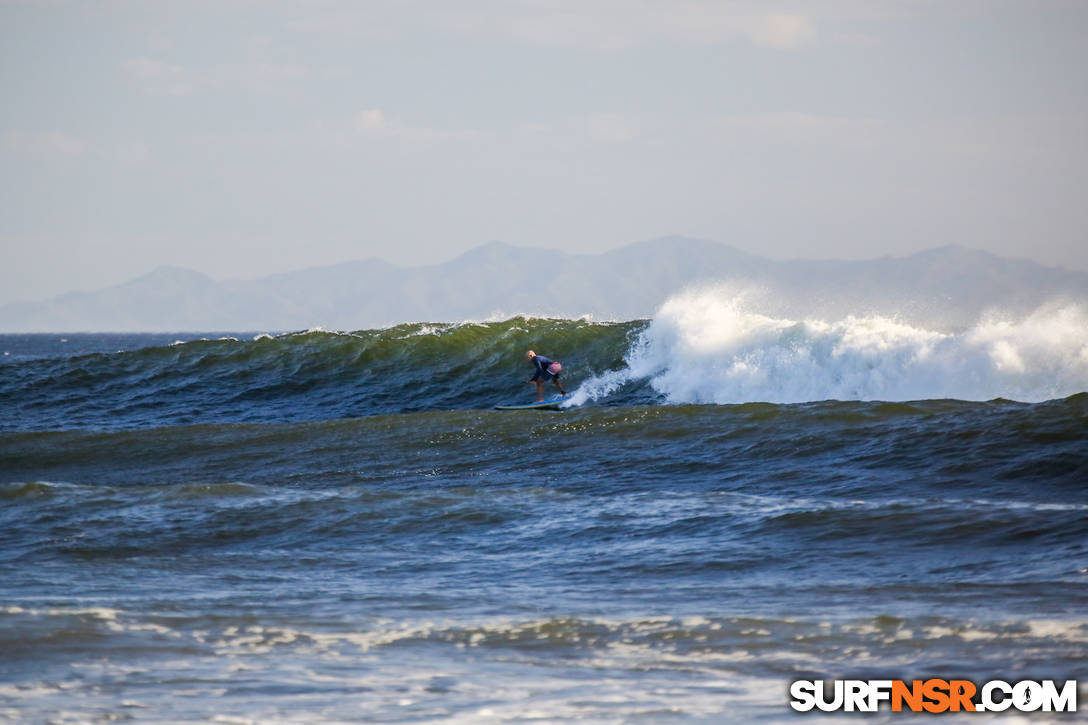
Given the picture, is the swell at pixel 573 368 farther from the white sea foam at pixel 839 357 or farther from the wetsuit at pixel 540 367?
the wetsuit at pixel 540 367

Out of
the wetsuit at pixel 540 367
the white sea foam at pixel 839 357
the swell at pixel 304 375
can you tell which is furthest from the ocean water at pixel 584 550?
the swell at pixel 304 375

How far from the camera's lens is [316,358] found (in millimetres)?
31250

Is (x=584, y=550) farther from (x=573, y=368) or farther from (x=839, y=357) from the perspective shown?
(x=573, y=368)

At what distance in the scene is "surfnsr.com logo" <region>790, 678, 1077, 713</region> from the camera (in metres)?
5.34

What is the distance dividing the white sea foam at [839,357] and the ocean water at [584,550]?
7cm

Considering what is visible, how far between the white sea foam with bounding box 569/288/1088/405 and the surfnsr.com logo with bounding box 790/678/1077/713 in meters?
13.8

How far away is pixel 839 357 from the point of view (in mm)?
22094

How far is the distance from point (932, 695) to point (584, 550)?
4.74 meters

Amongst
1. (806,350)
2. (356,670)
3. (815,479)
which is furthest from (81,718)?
(806,350)

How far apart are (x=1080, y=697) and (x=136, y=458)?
15773 mm

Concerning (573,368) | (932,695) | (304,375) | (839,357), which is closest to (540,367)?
(573,368)

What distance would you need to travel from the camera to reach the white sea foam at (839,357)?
1888cm

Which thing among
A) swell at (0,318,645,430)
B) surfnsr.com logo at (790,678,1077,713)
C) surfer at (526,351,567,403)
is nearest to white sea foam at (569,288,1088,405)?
surfer at (526,351,567,403)

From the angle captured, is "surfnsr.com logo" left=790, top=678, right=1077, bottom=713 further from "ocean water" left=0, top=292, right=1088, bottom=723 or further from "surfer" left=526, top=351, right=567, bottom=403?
"surfer" left=526, top=351, right=567, bottom=403
